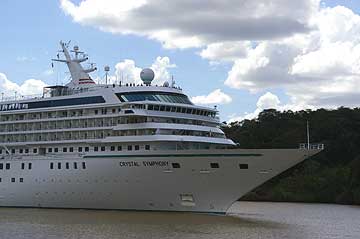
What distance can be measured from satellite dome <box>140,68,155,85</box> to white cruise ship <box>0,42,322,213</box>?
3.1 inches

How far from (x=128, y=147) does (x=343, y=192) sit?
35438 mm

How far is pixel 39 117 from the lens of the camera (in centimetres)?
4722

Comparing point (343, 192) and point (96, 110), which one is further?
point (343, 192)

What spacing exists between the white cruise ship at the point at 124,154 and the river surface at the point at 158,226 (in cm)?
133

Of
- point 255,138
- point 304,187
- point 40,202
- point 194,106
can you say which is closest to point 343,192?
point 304,187

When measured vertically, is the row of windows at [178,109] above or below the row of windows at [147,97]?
below

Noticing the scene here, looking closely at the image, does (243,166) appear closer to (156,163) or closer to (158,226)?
(156,163)

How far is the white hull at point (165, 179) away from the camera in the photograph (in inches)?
1494

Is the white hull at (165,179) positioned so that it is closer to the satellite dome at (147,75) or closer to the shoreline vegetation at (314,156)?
the satellite dome at (147,75)

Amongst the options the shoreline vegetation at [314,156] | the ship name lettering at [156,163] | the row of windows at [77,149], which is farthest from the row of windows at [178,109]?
the shoreline vegetation at [314,156]

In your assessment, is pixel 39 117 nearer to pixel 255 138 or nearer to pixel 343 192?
pixel 343 192

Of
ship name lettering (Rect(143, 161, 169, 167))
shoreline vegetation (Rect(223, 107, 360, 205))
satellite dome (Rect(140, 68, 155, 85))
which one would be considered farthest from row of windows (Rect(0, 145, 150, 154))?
shoreline vegetation (Rect(223, 107, 360, 205))

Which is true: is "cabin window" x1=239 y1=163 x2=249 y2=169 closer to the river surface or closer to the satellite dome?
the river surface

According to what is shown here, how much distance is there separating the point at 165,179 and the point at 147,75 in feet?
29.8
